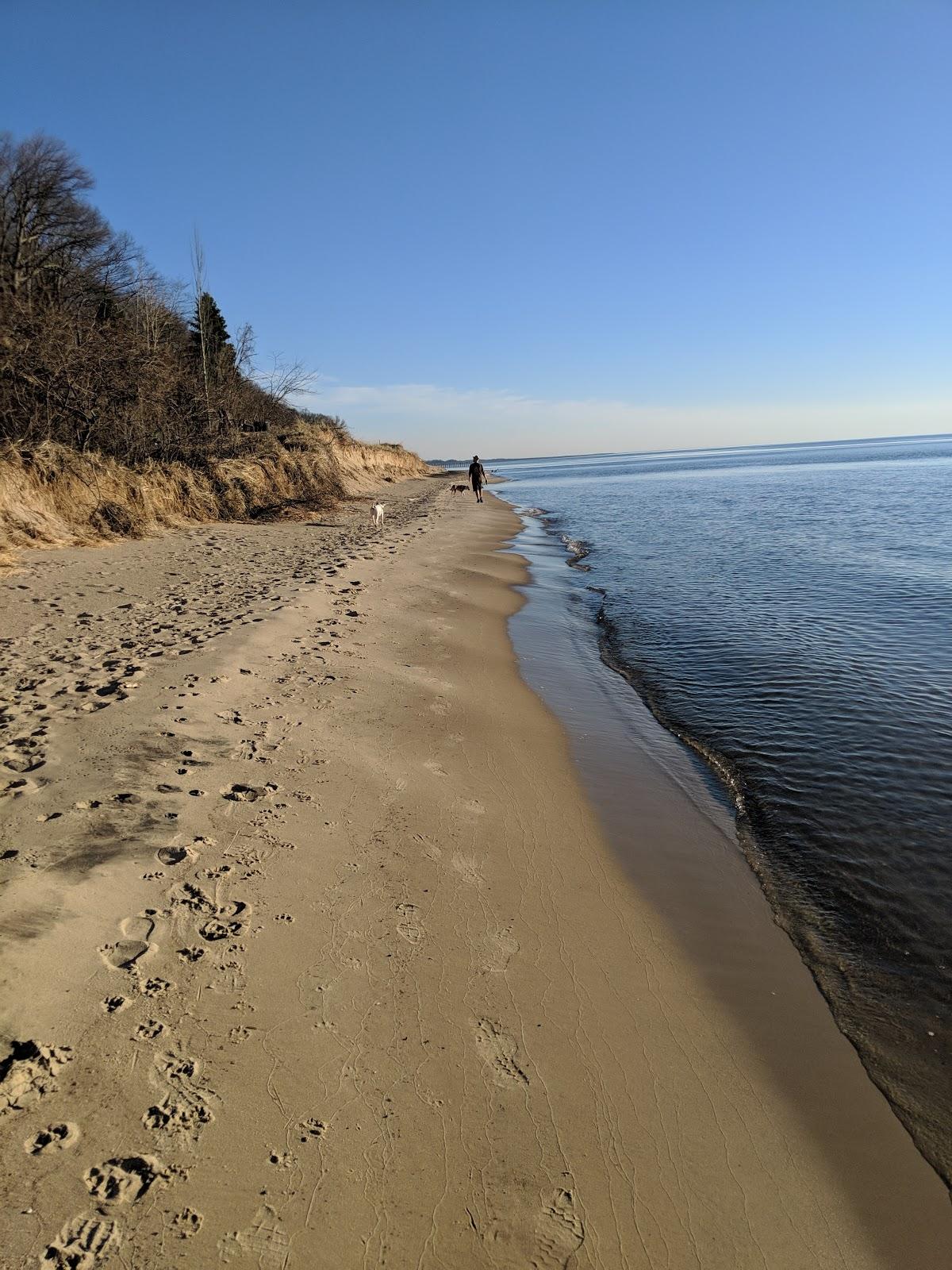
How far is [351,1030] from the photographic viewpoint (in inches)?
108

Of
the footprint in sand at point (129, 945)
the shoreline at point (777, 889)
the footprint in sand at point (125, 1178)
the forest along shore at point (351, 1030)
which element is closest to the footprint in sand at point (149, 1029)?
the forest along shore at point (351, 1030)

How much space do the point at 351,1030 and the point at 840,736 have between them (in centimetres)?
555

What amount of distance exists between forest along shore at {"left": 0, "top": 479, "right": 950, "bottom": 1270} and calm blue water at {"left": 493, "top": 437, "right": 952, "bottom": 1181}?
2.86 feet

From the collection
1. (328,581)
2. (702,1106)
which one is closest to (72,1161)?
(702,1106)

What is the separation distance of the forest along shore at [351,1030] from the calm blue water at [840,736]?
870 mm

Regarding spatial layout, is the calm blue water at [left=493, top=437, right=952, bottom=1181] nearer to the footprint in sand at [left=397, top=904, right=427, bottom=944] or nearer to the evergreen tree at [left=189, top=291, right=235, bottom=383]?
the footprint in sand at [left=397, top=904, right=427, bottom=944]

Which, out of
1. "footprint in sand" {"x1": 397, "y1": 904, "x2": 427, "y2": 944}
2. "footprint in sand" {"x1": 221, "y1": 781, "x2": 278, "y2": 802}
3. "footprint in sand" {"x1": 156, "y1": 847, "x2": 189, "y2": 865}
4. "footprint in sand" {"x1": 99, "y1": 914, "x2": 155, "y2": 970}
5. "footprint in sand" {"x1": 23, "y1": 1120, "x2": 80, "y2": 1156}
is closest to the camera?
"footprint in sand" {"x1": 23, "y1": 1120, "x2": 80, "y2": 1156}

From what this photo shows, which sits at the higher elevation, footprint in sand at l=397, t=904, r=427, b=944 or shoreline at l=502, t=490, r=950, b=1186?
footprint in sand at l=397, t=904, r=427, b=944

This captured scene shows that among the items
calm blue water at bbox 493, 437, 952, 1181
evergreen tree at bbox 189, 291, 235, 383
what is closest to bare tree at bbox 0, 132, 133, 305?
evergreen tree at bbox 189, 291, 235, 383

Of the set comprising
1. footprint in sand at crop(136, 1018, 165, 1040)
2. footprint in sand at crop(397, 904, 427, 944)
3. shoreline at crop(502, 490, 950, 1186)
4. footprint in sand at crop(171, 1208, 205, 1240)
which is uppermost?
footprint in sand at crop(136, 1018, 165, 1040)

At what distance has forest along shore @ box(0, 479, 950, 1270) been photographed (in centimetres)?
207

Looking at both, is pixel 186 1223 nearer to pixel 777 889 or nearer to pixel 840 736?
pixel 777 889

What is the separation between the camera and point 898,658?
8609 mm

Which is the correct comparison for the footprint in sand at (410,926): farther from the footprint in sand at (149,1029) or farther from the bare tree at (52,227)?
the bare tree at (52,227)
